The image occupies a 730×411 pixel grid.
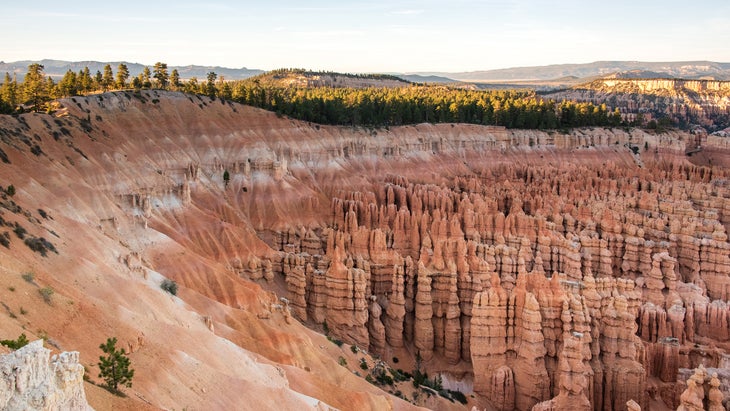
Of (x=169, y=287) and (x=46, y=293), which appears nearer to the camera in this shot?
(x=46, y=293)

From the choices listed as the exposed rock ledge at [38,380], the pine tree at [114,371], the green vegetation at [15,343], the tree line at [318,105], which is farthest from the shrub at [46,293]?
the tree line at [318,105]

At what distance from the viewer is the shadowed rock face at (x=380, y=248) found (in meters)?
36.9

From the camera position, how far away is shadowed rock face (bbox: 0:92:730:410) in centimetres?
3694

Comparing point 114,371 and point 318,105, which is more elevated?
point 318,105

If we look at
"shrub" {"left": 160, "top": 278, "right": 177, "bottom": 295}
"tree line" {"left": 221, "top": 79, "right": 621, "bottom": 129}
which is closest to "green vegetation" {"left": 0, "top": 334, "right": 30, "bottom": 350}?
"shrub" {"left": 160, "top": 278, "right": 177, "bottom": 295}

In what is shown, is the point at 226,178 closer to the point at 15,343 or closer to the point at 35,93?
the point at 35,93

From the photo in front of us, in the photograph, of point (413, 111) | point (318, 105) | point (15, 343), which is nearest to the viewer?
point (15, 343)

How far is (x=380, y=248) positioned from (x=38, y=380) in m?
38.7

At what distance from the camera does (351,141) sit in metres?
77.0

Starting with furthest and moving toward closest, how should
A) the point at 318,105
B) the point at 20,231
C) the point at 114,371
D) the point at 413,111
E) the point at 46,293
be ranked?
the point at 413,111 → the point at 318,105 → the point at 20,231 → the point at 46,293 → the point at 114,371

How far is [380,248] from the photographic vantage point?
165 feet

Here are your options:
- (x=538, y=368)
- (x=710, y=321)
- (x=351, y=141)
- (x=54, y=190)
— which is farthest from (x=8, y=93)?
(x=710, y=321)

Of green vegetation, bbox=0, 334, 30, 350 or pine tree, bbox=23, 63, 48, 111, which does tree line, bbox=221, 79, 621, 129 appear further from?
green vegetation, bbox=0, 334, 30, 350

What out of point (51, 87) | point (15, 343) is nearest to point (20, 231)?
point (15, 343)
